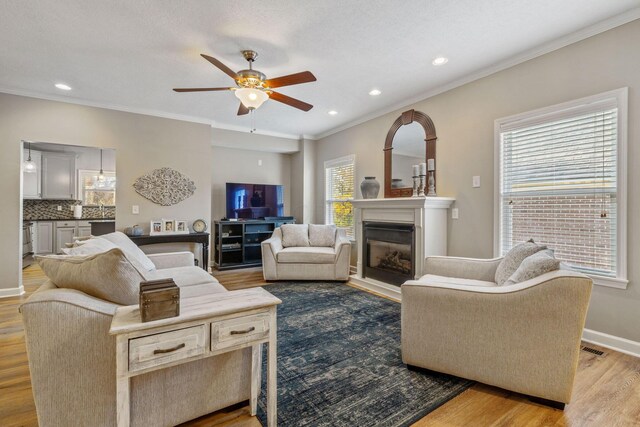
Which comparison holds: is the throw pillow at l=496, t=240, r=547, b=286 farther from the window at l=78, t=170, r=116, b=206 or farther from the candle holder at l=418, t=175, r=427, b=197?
the window at l=78, t=170, r=116, b=206

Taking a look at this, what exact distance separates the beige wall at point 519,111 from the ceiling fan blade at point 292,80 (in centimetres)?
A: 195

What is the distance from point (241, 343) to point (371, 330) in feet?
5.30

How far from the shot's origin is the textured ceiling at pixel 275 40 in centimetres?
213

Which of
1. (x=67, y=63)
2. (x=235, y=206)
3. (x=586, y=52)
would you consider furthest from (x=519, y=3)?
(x=235, y=206)

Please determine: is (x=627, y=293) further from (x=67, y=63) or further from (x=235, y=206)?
(x=67, y=63)

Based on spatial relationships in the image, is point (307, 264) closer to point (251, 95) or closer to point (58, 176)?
point (251, 95)

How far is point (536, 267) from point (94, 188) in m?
8.44

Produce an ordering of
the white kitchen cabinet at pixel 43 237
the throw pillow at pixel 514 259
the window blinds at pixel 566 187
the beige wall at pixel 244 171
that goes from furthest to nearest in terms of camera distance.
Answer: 1. the white kitchen cabinet at pixel 43 237
2. the beige wall at pixel 244 171
3. the window blinds at pixel 566 187
4. the throw pillow at pixel 514 259

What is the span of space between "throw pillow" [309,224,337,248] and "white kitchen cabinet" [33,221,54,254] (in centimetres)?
593

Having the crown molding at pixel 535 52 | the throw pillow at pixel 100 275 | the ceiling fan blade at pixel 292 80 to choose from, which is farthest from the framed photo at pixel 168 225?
the crown molding at pixel 535 52

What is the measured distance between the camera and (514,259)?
219cm

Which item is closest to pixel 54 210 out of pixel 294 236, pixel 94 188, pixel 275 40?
pixel 94 188

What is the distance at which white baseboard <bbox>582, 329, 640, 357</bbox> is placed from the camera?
2191 millimetres

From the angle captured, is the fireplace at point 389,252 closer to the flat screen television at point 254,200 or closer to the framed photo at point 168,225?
the flat screen television at point 254,200
